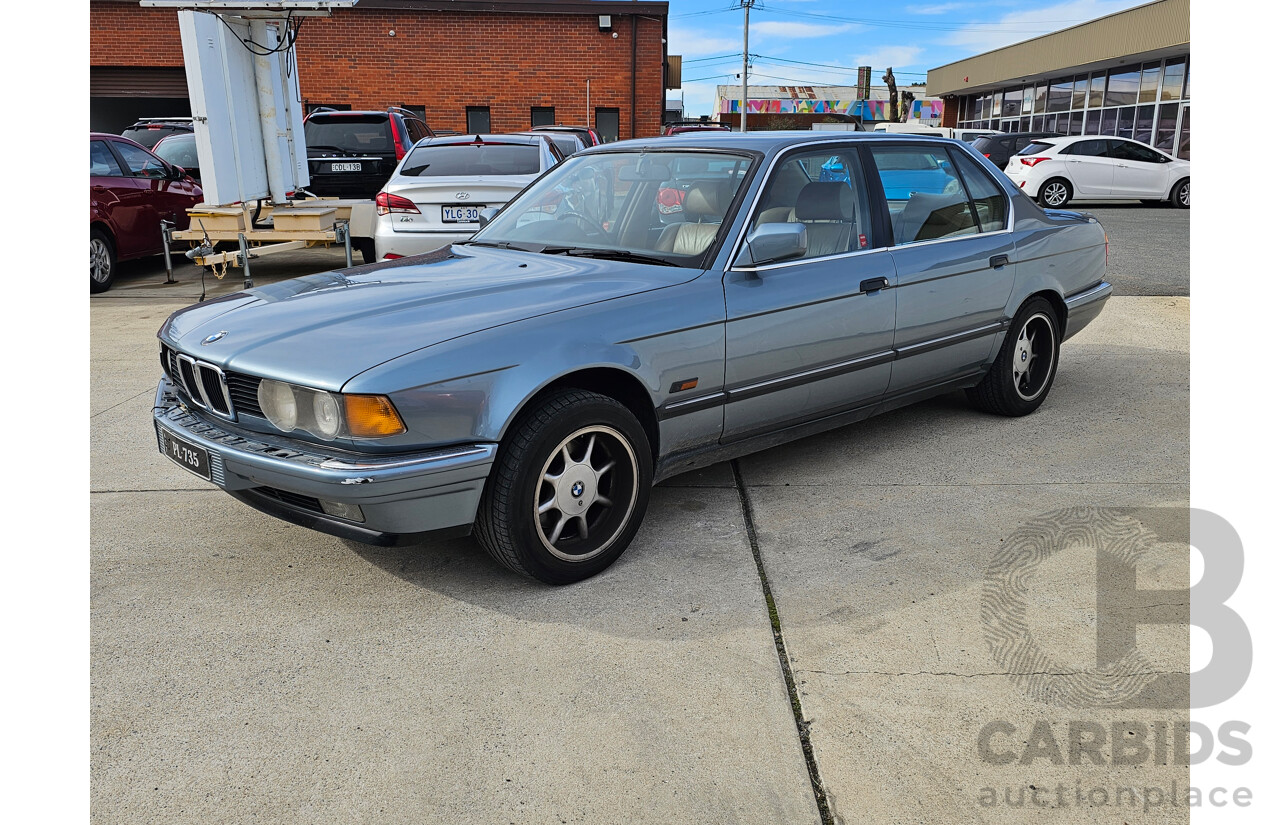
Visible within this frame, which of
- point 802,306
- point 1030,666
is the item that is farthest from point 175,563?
point 1030,666

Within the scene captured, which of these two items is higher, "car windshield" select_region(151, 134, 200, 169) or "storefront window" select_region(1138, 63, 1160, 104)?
"storefront window" select_region(1138, 63, 1160, 104)

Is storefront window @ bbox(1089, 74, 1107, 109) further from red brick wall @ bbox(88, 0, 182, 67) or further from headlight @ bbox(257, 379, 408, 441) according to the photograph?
headlight @ bbox(257, 379, 408, 441)

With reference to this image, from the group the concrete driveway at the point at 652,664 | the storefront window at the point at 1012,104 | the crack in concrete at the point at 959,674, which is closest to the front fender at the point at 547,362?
the concrete driveway at the point at 652,664

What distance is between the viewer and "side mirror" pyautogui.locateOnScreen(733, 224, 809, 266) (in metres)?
3.79

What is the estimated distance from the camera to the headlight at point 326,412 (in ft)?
9.58

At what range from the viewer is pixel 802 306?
400 cm

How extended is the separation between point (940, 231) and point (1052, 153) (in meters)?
15.2

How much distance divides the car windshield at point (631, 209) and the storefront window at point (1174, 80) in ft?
80.8

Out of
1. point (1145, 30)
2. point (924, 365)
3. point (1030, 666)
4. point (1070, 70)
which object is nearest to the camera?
point (1030, 666)

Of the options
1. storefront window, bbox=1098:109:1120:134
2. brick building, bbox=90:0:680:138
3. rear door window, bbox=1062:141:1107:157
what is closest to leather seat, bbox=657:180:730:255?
rear door window, bbox=1062:141:1107:157

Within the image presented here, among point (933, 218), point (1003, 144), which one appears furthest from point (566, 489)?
point (1003, 144)

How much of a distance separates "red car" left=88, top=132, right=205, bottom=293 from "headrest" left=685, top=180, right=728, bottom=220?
7.74 m

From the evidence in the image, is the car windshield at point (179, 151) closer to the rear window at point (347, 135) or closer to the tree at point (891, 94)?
the rear window at point (347, 135)

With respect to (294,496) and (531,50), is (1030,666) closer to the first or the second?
(294,496)
